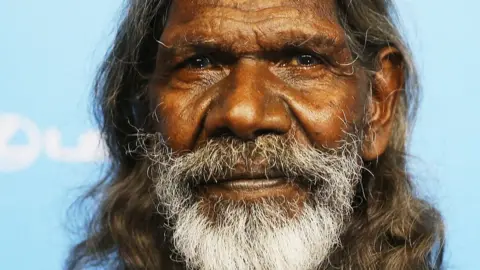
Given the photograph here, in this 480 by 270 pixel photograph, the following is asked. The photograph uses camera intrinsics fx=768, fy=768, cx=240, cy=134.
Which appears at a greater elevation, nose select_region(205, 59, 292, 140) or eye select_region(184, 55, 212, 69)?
eye select_region(184, 55, 212, 69)

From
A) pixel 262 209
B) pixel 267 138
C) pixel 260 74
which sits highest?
pixel 260 74

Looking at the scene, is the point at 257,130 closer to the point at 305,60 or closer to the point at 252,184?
the point at 252,184

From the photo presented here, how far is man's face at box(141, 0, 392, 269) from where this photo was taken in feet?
4.64

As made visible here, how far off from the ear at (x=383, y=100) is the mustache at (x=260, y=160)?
115 millimetres

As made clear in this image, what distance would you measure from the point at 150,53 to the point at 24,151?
19.6 inches

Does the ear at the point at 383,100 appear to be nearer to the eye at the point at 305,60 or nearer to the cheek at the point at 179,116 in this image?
the eye at the point at 305,60

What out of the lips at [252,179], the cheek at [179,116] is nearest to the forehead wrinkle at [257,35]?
the cheek at [179,116]

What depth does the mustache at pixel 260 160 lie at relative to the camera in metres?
1.41

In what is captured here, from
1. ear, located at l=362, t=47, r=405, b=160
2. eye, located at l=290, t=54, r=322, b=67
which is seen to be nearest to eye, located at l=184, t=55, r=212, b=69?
eye, located at l=290, t=54, r=322, b=67

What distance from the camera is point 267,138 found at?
1.41 meters

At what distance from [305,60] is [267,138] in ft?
0.67

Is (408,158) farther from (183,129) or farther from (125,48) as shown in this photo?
(125,48)

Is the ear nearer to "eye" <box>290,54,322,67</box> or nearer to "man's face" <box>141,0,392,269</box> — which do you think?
"man's face" <box>141,0,392,269</box>

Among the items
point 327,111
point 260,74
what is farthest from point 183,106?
point 327,111
